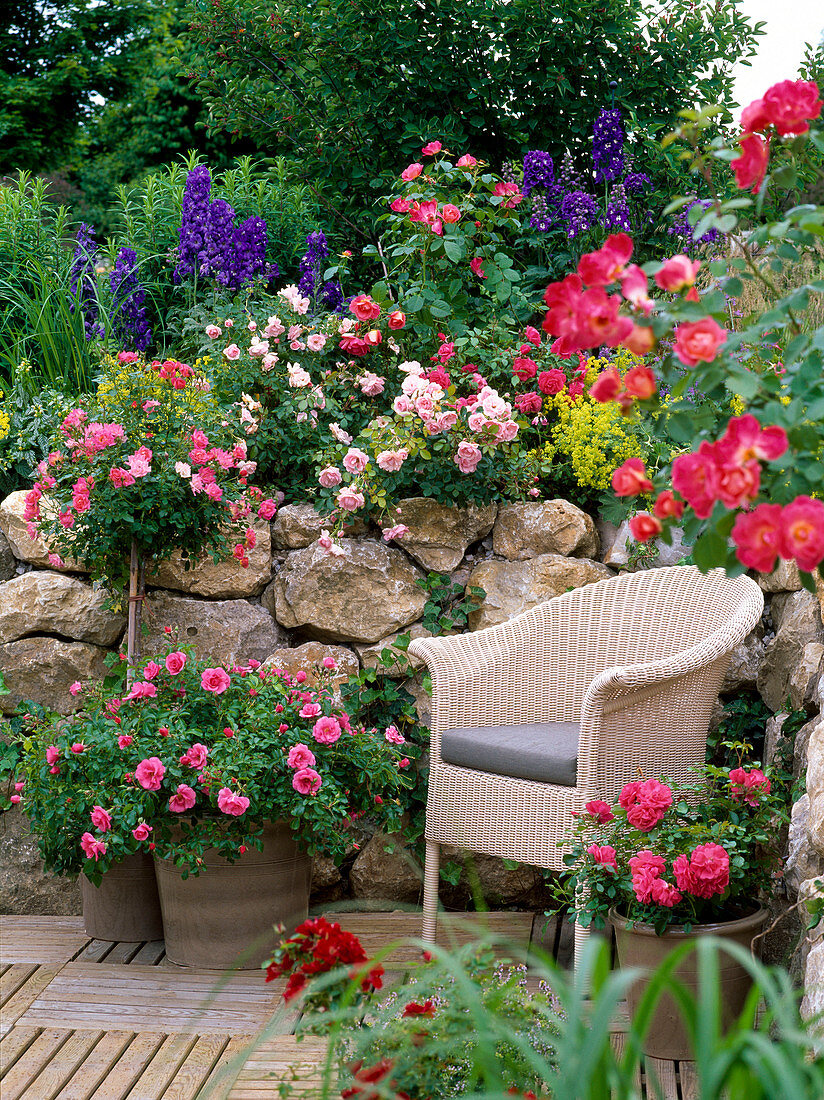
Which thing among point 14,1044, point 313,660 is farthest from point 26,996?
point 313,660

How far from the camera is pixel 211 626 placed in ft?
10.8

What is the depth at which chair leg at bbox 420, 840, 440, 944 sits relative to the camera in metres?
2.88

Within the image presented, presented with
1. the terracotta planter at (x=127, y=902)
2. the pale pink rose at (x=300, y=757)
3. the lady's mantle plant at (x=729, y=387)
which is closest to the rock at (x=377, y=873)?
the terracotta planter at (x=127, y=902)

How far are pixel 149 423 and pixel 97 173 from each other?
955cm

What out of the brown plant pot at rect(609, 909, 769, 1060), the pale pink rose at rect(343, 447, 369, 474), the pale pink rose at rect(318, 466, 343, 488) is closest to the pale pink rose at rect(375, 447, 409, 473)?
the pale pink rose at rect(343, 447, 369, 474)

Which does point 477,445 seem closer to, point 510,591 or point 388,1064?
point 510,591

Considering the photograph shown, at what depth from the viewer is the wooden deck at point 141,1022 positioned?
85.5 inches

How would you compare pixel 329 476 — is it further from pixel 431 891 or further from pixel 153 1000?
pixel 153 1000

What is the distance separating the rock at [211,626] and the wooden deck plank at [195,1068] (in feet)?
3.77

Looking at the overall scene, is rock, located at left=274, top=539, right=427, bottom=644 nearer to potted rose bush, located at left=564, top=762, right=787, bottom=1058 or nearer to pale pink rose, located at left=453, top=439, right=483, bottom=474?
pale pink rose, located at left=453, top=439, right=483, bottom=474

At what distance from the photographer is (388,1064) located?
1.33 m

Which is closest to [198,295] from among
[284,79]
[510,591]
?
[284,79]

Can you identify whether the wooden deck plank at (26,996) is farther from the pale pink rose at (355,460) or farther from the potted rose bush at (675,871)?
the pale pink rose at (355,460)

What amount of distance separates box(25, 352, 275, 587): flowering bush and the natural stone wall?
18cm
